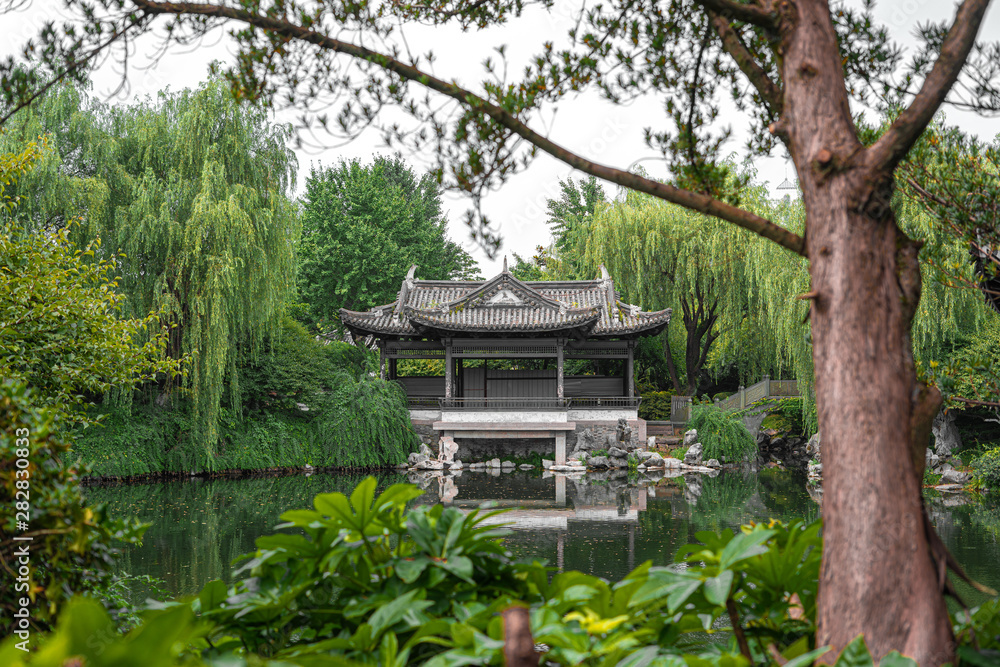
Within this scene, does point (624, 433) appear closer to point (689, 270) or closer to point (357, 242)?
point (689, 270)

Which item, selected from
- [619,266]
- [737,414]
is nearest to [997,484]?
[737,414]

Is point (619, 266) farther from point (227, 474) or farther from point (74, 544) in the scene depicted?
point (74, 544)

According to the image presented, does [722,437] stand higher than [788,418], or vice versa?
[788,418]

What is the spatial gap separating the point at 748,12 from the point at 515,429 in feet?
40.2

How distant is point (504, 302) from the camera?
14.8 meters

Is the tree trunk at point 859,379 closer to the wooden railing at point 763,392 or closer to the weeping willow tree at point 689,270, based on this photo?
the weeping willow tree at point 689,270

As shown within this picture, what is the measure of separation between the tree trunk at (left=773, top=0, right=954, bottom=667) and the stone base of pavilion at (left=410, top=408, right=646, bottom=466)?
1210 centimetres

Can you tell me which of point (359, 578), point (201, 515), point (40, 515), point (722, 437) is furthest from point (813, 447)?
point (40, 515)

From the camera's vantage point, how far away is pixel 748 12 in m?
1.68

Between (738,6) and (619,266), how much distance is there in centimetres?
1497

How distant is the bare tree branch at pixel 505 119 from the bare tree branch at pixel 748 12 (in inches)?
17.1

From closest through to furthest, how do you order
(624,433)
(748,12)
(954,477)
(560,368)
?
(748,12) → (954,477) → (624,433) → (560,368)

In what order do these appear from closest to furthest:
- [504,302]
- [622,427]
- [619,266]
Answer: [622,427], [504,302], [619,266]

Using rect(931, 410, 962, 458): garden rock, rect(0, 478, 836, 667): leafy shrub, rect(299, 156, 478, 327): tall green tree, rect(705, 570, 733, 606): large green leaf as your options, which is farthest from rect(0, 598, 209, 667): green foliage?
rect(299, 156, 478, 327): tall green tree
